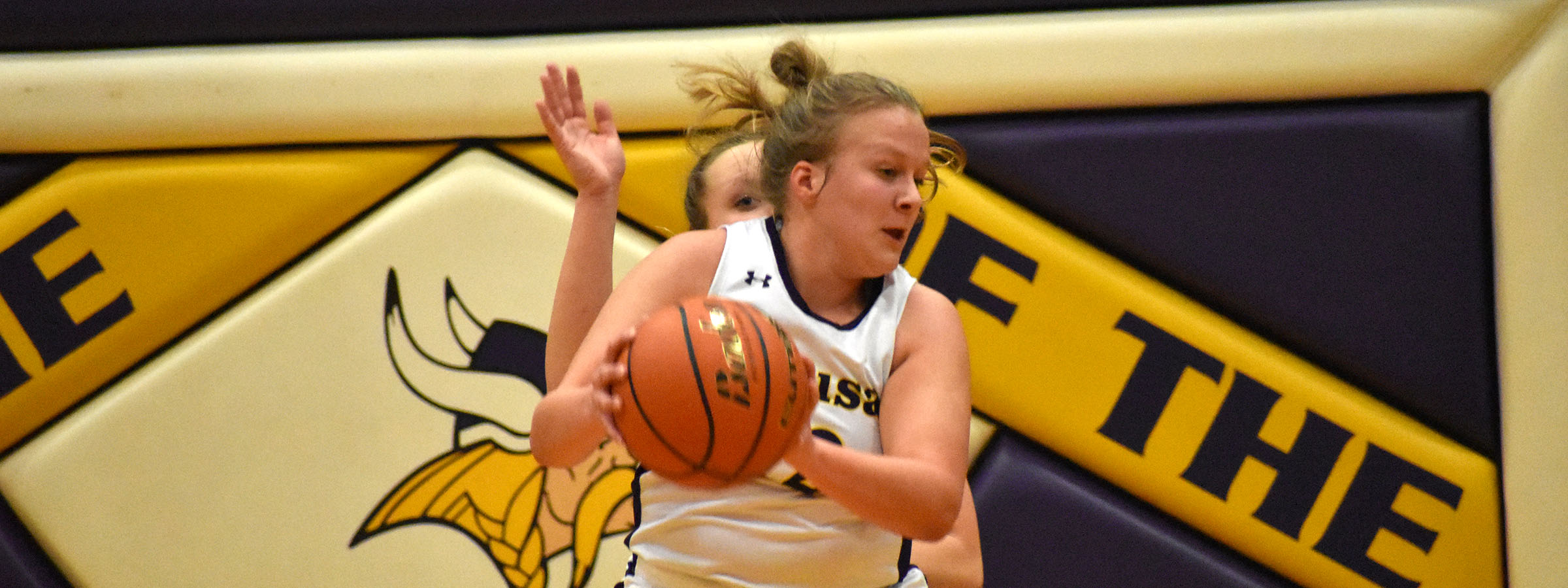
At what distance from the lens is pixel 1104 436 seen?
1.58 meters

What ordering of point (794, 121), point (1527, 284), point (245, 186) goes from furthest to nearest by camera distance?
point (245, 186) → point (1527, 284) → point (794, 121)

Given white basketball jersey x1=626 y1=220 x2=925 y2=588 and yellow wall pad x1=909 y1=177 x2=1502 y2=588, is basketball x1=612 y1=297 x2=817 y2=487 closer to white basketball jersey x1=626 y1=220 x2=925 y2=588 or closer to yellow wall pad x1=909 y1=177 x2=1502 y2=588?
→ white basketball jersey x1=626 y1=220 x2=925 y2=588

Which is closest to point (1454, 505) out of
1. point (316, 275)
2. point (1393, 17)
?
point (1393, 17)

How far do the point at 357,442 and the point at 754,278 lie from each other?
0.94 metres

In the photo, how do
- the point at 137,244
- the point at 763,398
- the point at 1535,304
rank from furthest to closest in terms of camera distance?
the point at 137,244, the point at 1535,304, the point at 763,398

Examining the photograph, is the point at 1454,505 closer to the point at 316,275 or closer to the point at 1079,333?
the point at 1079,333

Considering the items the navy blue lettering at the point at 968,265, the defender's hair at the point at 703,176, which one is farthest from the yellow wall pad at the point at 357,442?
the navy blue lettering at the point at 968,265

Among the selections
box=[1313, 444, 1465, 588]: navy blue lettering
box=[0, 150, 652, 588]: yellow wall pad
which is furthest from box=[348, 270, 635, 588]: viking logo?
box=[1313, 444, 1465, 588]: navy blue lettering

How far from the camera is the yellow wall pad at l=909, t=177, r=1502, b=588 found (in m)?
1.54

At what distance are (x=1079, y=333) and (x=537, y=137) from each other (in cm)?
90

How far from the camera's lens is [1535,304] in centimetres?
153

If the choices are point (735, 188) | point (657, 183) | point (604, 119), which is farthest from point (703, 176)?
point (657, 183)

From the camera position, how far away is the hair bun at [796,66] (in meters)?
1.09

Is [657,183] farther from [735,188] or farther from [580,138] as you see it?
[580,138]
